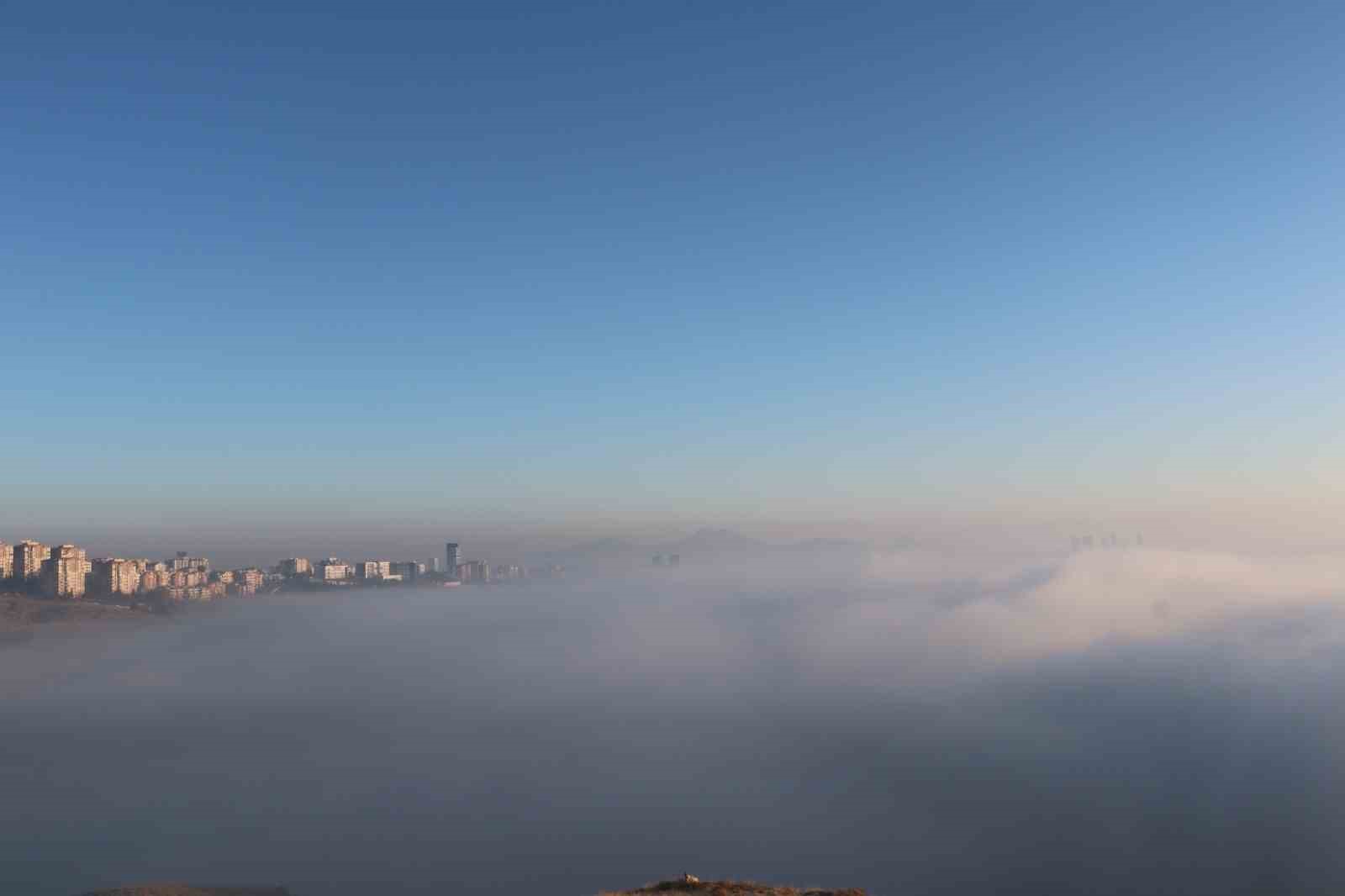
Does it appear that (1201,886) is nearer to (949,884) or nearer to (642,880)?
(949,884)

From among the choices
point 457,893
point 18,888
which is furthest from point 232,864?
point 457,893

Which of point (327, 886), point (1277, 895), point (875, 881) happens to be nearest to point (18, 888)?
point (327, 886)

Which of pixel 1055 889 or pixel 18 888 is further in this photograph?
pixel 1055 889

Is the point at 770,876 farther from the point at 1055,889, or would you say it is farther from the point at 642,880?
the point at 1055,889

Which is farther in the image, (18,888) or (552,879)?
(552,879)

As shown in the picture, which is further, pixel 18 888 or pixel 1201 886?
pixel 1201 886

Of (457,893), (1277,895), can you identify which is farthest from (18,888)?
(1277,895)

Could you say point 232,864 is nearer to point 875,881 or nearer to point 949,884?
point 875,881
